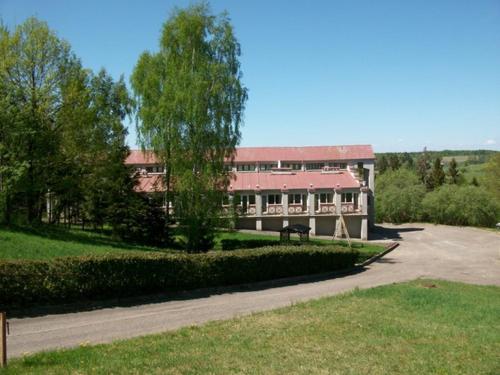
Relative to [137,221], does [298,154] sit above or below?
above

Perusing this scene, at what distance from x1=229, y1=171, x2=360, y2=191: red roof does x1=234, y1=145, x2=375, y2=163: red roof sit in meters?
8.19

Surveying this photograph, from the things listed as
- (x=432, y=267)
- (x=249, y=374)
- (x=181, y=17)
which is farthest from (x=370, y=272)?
A: (x=249, y=374)

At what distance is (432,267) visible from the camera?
30672 mm

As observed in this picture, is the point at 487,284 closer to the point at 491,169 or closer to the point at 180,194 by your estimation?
the point at 180,194

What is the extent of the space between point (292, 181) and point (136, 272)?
3192 cm

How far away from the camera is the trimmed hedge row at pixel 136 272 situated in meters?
15.3

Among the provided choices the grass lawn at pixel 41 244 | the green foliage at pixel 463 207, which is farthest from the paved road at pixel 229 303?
the green foliage at pixel 463 207

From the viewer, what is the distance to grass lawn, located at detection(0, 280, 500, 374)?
8.73 meters

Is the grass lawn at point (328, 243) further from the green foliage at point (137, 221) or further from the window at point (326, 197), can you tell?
the window at point (326, 197)

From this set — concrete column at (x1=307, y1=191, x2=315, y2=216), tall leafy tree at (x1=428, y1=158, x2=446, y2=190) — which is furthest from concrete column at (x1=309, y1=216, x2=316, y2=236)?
tall leafy tree at (x1=428, y1=158, x2=446, y2=190)

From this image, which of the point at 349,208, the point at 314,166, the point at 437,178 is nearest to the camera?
the point at 349,208

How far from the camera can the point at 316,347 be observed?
1029 centimetres

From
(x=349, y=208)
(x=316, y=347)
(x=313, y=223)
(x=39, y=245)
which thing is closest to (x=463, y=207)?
(x=349, y=208)

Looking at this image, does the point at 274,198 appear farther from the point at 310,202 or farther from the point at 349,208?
the point at 349,208
